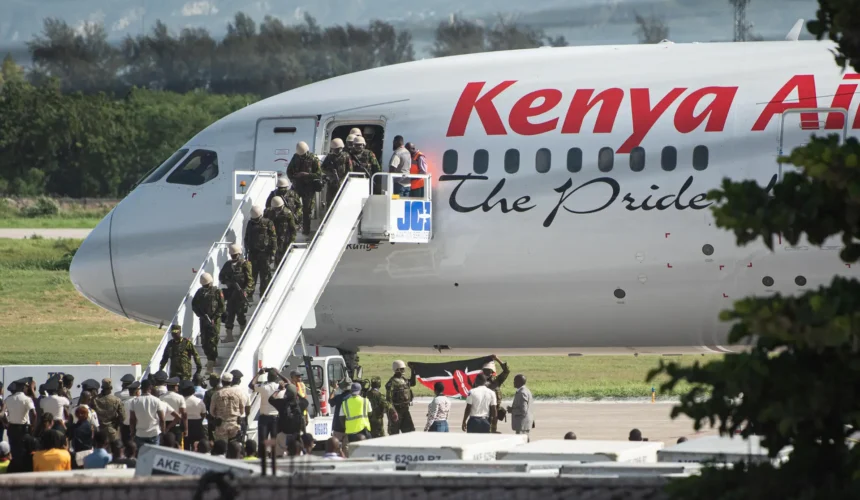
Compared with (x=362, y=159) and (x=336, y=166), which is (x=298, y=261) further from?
(x=362, y=159)

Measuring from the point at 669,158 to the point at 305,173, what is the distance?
521 cm

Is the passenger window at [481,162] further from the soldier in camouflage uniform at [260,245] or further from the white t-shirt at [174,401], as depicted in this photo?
the white t-shirt at [174,401]

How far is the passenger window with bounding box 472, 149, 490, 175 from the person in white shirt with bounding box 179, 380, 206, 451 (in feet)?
16.8

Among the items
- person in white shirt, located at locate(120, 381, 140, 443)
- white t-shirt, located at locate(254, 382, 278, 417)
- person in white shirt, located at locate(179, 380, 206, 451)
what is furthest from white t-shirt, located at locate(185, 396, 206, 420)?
white t-shirt, located at locate(254, 382, 278, 417)

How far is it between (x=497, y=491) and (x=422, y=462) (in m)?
2.75

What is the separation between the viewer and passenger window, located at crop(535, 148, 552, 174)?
1989 cm

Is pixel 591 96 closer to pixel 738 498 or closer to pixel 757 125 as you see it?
pixel 757 125

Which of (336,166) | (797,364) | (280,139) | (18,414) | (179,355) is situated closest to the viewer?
(797,364)

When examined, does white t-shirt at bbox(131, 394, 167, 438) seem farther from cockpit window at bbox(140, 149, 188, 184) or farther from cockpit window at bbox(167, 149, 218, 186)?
cockpit window at bbox(140, 149, 188, 184)

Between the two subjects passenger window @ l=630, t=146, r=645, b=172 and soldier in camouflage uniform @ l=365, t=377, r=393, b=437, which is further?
soldier in camouflage uniform @ l=365, t=377, r=393, b=437

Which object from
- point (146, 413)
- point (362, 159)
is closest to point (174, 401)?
point (146, 413)

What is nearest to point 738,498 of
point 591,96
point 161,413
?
point 161,413

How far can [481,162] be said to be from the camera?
20.2 meters

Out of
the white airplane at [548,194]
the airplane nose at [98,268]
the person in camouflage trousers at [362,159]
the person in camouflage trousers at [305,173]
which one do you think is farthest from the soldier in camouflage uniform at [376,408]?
the airplane nose at [98,268]
